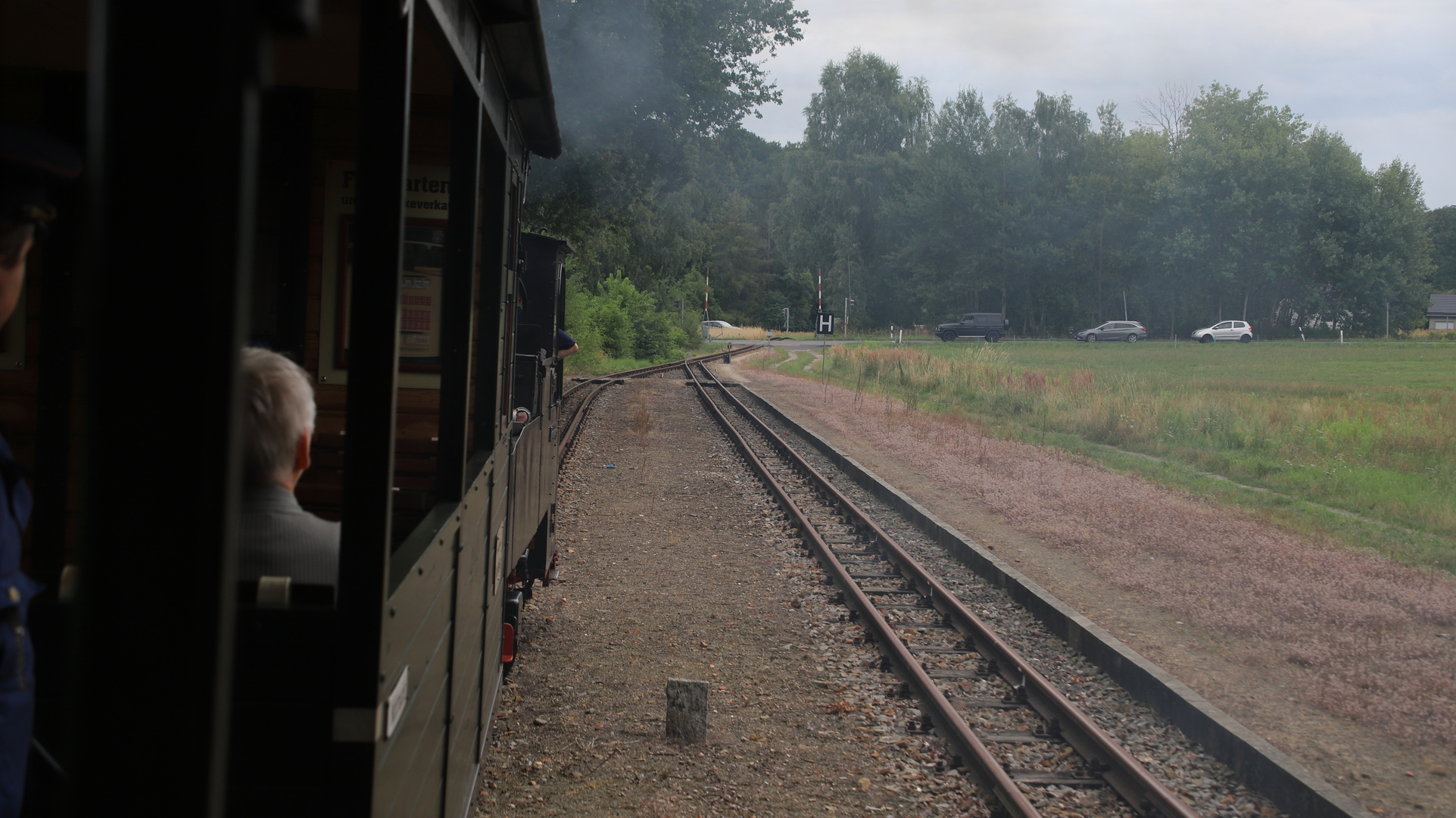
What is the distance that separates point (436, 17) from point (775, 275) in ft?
271

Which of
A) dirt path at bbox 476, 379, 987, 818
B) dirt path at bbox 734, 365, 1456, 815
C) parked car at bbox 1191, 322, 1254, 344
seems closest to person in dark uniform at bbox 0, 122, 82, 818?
dirt path at bbox 476, 379, 987, 818

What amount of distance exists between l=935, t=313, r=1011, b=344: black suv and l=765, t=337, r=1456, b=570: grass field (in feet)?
79.8

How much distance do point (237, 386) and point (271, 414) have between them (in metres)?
1.10

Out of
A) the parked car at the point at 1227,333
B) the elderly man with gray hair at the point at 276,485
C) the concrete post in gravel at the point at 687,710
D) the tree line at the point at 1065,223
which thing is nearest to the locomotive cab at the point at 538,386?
the concrete post in gravel at the point at 687,710

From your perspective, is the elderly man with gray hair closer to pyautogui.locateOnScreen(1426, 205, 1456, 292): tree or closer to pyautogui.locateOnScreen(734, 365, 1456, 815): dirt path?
pyautogui.locateOnScreen(734, 365, 1456, 815): dirt path

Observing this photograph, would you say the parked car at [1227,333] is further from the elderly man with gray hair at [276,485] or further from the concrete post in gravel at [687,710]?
the elderly man with gray hair at [276,485]

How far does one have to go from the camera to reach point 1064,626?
21.3ft

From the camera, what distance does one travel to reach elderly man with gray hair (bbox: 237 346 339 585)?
182cm

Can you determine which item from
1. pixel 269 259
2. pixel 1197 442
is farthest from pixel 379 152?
pixel 1197 442

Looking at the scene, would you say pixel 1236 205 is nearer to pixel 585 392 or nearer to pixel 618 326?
pixel 618 326

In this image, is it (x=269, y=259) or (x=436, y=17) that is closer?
(x=436, y=17)

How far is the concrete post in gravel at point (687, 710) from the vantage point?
466 centimetres

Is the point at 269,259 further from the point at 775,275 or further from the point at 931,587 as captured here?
the point at 775,275

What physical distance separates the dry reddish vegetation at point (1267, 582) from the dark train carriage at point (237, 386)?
4840mm
